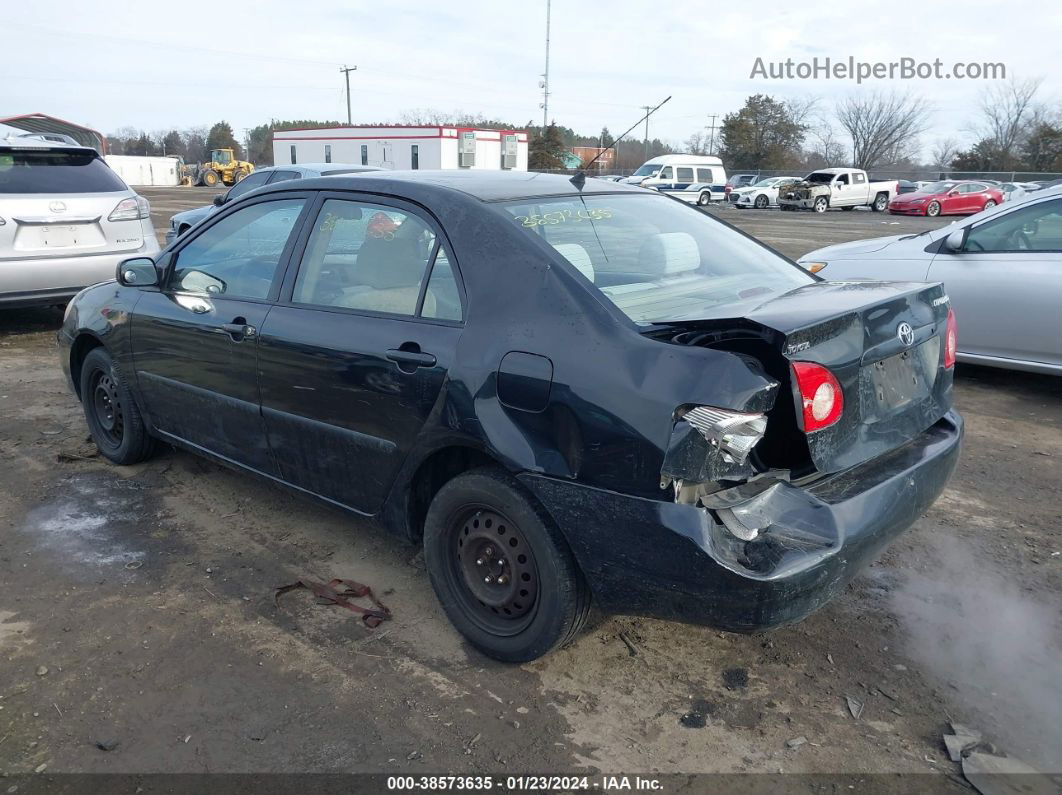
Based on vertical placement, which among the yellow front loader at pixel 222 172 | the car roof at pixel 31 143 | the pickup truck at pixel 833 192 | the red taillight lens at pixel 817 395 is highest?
the yellow front loader at pixel 222 172

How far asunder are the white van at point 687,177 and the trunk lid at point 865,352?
34.8 meters

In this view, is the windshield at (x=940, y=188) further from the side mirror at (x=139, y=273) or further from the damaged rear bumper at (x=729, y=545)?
the damaged rear bumper at (x=729, y=545)

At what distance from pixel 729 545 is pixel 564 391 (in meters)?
0.65

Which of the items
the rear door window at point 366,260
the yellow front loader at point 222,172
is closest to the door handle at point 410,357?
the rear door window at point 366,260

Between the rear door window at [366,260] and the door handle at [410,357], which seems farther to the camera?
the rear door window at [366,260]

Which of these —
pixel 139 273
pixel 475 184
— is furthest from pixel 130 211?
pixel 475 184

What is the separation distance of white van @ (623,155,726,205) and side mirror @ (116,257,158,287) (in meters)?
34.1

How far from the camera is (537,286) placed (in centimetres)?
277

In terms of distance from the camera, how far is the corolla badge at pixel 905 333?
9.30 ft

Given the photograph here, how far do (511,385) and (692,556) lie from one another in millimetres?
773

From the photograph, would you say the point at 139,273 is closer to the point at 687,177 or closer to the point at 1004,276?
the point at 1004,276

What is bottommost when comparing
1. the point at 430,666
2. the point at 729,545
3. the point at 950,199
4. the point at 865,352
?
the point at 430,666

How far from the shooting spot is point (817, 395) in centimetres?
249

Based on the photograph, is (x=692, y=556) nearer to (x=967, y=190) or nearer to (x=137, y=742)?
(x=137, y=742)
